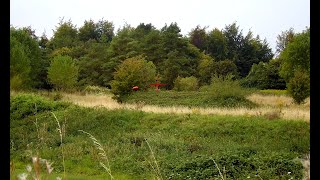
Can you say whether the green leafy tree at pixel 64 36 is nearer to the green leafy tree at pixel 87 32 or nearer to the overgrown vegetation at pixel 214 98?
the green leafy tree at pixel 87 32

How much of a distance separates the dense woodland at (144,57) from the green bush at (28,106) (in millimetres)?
6763

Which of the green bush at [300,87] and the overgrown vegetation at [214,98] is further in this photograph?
the green bush at [300,87]

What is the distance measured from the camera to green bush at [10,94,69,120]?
731 inches

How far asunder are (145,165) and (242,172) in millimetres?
2593

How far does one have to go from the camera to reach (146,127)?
15.8 m

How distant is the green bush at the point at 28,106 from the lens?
Answer: 18578 mm

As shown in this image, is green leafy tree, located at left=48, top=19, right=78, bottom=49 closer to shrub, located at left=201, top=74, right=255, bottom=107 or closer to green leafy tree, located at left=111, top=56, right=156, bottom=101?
green leafy tree, located at left=111, top=56, right=156, bottom=101

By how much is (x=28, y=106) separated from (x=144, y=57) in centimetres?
1806

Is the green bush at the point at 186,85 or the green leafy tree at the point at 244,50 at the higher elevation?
the green leafy tree at the point at 244,50

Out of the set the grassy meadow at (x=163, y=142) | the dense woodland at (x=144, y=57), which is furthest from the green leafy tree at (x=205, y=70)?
the grassy meadow at (x=163, y=142)

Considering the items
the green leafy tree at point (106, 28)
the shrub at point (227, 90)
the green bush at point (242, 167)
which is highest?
the green leafy tree at point (106, 28)

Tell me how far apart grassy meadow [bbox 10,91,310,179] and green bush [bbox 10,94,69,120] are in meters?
0.05

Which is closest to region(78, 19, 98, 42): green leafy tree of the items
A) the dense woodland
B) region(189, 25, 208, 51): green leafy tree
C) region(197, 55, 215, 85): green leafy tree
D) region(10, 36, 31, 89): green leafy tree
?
the dense woodland

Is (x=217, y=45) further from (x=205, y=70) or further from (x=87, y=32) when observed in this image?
(x=87, y=32)
